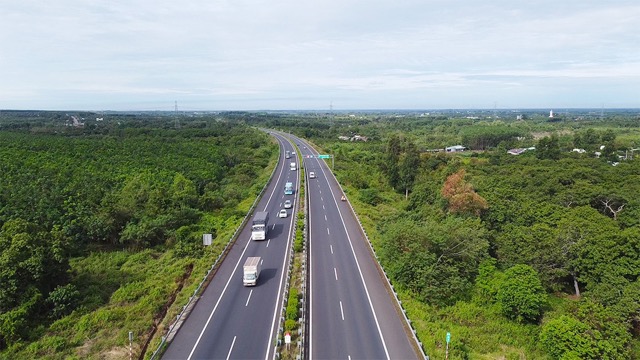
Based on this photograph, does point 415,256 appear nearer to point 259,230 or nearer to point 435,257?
point 435,257

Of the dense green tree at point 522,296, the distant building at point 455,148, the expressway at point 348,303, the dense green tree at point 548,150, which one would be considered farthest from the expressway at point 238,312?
the distant building at point 455,148

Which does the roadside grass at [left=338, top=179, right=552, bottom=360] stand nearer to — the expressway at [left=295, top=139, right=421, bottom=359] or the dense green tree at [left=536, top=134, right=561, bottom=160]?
the expressway at [left=295, top=139, right=421, bottom=359]

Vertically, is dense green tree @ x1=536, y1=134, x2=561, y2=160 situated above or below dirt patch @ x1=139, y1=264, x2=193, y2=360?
above

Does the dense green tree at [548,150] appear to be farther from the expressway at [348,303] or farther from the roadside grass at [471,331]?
the roadside grass at [471,331]

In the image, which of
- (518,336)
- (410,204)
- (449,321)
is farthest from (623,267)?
(410,204)

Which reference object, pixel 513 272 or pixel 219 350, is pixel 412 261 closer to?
pixel 513 272

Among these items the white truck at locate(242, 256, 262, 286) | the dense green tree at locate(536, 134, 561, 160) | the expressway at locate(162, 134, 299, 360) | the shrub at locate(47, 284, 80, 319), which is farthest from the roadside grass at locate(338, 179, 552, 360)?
the dense green tree at locate(536, 134, 561, 160)
